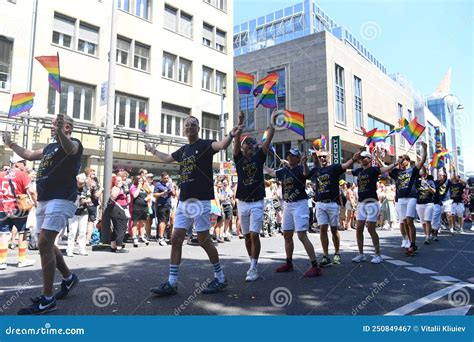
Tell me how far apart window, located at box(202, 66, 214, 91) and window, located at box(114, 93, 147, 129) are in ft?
15.6

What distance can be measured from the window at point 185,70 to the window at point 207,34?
2.15 m

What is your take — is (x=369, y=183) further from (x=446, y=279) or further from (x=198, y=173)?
(x=198, y=173)

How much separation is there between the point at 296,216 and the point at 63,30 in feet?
53.7

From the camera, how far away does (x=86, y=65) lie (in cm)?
1773

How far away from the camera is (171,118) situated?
21.4 meters

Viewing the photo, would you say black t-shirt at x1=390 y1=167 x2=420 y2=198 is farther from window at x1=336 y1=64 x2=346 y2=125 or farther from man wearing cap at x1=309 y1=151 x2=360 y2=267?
window at x1=336 y1=64 x2=346 y2=125

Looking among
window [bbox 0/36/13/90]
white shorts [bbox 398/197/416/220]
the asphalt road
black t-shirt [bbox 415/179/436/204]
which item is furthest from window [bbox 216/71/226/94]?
the asphalt road

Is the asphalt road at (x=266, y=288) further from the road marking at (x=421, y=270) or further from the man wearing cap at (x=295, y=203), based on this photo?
the man wearing cap at (x=295, y=203)

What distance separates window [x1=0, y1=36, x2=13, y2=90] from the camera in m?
14.9

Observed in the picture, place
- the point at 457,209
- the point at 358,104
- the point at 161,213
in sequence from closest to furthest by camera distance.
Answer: the point at 161,213 < the point at 457,209 < the point at 358,104

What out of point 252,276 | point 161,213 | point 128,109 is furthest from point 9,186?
point 128,109

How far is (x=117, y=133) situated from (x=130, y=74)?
11.5 ft
